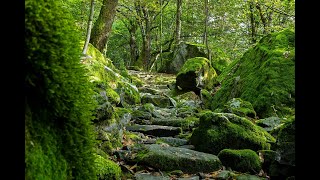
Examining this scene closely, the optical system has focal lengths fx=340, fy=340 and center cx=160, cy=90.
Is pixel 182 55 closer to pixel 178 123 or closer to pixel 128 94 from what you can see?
pixel 128 94

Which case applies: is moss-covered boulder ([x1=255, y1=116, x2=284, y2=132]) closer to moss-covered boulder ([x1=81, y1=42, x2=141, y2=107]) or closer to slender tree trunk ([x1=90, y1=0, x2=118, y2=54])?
moss-covered boulder ([x1=81, y1=42, x2=141, y2=107])

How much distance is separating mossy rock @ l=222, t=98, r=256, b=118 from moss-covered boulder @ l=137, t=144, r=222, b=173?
3.48 metres

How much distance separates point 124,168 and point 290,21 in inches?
1016

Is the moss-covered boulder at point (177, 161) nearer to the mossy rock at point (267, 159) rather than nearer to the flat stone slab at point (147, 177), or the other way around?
→ the flat stone slab at point (147, 177)

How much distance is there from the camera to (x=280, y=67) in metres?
9.71

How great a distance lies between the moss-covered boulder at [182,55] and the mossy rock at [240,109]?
11.5 metres

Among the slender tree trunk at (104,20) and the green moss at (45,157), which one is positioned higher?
the slender tree trunk at (104,20)

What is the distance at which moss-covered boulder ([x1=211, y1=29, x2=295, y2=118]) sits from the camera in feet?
29.1

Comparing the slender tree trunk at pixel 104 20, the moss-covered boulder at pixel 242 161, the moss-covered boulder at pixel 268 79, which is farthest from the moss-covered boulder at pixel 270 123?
the slender tree trunk at pixel 104 20

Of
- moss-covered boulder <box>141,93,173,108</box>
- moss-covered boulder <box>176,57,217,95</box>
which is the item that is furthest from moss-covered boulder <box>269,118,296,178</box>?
moss-covered boulder <box>176,57,217,95</box>

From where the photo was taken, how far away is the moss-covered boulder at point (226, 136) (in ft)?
18.2
